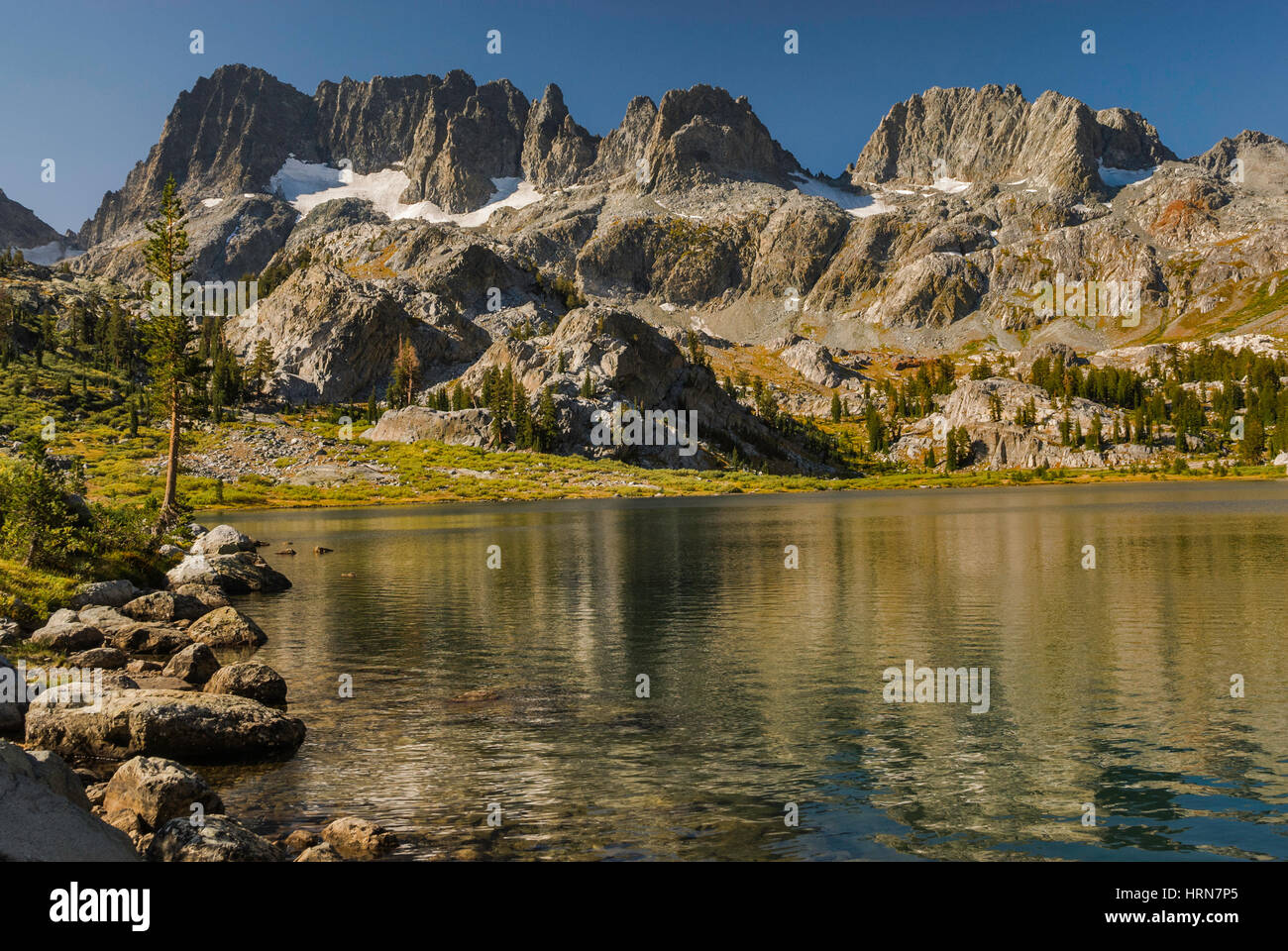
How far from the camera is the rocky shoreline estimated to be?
1298cm

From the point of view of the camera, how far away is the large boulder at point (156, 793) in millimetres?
16469

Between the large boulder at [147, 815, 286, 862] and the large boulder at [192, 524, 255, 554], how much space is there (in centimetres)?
5445

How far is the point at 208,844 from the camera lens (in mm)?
13836

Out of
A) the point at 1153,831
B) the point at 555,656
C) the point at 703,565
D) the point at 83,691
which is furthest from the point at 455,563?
the point at 1153,831

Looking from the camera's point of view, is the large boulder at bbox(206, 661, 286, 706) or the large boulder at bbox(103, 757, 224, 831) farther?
the large boulder at bbox(206, 661, 286, 706)

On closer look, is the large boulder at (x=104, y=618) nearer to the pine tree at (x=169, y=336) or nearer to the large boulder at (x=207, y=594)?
the large boulder at (x=207, y=594)

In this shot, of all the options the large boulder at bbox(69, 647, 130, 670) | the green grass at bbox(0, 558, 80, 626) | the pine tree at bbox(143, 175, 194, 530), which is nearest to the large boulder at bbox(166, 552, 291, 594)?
the green grass at bbox(0, 558, 80, 626)

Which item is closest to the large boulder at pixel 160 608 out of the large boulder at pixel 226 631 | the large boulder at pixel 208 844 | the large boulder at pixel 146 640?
→ the large boulder at pixel 226 631

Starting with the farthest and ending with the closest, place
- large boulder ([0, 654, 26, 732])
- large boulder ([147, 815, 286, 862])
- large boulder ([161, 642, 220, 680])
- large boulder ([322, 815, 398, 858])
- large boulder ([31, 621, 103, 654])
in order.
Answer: large boulder ([31, 621, 103, 654]) → large boulder ([161, 642, 220, 680]) → large boulder ([0, 654, 26, 732]) → large boulder ([322, 815, 398, 858]) → large boulder ([147, 815, 286, 862])

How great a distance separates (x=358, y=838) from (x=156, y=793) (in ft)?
15.1

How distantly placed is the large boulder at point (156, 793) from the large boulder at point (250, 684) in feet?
29.3

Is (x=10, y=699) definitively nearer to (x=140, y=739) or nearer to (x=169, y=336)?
(x=140, y=739)

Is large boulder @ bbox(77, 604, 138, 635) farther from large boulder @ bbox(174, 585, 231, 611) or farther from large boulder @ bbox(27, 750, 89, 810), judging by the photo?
large boulder @ bbox(27, 750, 89, 810)
